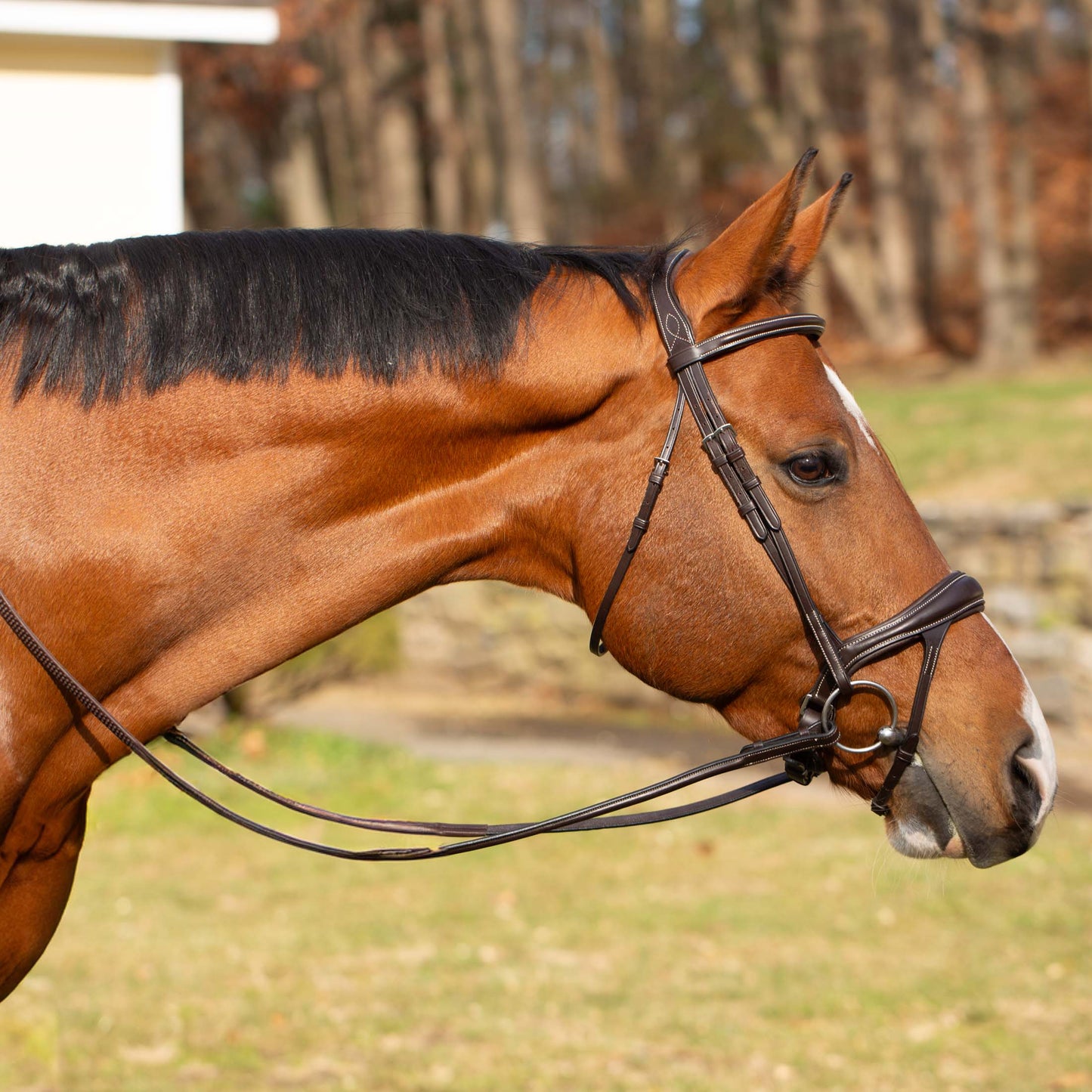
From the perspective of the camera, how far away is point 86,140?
6.88m

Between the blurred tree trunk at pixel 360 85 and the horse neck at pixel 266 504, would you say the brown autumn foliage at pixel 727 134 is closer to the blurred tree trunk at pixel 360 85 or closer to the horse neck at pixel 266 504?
the blurred tree trunk at pixel 360 85

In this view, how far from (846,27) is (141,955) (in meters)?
28.6

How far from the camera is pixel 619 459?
2.44 metres

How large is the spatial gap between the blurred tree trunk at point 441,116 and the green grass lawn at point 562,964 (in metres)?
21.4

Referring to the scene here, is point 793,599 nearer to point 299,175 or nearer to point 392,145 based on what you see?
point 392,145

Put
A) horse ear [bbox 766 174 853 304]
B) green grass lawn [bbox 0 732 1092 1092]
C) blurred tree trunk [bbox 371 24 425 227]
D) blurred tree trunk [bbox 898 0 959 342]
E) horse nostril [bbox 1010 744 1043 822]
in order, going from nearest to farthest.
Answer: horse nostril [bbox 1010 744 1043 822], horse ear [bbox 766 174 853 304], green grass lawn [bbox 0 732 1092 1092], blurred tree trunk [bbox 898 0 959 342], blurred tree trunk [bbox 371 24 425 227]

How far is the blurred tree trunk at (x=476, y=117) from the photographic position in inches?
899

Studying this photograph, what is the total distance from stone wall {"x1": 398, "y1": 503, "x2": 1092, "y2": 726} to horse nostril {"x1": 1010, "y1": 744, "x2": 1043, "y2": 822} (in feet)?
23.1

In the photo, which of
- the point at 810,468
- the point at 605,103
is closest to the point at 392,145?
the point at 605,103

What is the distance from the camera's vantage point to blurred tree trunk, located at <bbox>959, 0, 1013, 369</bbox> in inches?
669

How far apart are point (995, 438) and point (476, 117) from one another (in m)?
18.1

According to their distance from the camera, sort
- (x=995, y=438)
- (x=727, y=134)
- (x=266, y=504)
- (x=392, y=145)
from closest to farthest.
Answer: (x=266, y=504), (x=995, y=438), (x=392, y=145), (x=727, y=134)

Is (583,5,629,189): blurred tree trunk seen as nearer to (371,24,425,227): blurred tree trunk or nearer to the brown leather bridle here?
(371,24,425,227): blurred tree trunk

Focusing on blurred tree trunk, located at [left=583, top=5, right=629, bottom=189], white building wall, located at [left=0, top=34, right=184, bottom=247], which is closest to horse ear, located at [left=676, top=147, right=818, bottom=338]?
white building wall, located at [left=0, top=34, right=184, bottom=247]
